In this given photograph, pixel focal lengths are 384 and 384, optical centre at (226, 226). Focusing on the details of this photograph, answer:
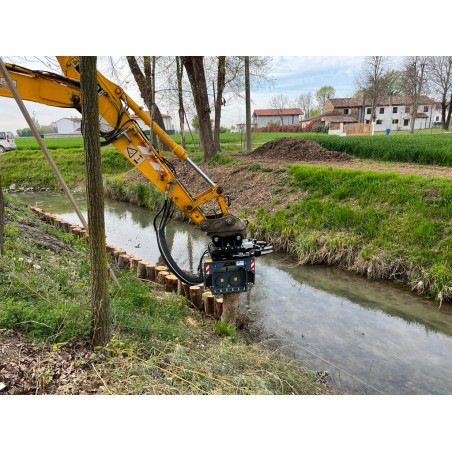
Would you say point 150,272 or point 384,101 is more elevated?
point 384,101

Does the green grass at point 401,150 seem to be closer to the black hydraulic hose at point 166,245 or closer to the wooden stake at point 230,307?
the wooden stake at point 230,307

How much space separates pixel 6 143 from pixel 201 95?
15597 mm

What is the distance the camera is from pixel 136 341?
11.2 feet

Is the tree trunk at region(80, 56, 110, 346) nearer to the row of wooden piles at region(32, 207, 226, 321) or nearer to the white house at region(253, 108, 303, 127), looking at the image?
the row of wooden piles at region(32, 207, 226, 321)

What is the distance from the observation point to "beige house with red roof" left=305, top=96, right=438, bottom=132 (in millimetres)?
36062

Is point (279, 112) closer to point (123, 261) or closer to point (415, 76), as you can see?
point (415, 76)

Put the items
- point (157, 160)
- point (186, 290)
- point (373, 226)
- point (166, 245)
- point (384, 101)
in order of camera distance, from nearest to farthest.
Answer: point (166, 245) < point (157, 160) < point (186, 290) < point (373, 226) < point (384, 101)

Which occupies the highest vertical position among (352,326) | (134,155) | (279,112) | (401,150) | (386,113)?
(279,112)

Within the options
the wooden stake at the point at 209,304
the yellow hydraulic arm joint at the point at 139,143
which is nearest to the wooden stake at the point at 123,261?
the wooden stake at the point at 209,304

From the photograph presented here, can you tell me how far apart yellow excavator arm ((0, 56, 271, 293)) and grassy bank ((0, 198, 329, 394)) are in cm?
67

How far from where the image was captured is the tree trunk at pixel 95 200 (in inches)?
112

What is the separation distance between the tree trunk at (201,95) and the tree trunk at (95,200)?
1106 centimetres

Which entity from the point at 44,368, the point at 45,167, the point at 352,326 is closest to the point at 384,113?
the point at 45,167

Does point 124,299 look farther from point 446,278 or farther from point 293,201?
point 293,201
